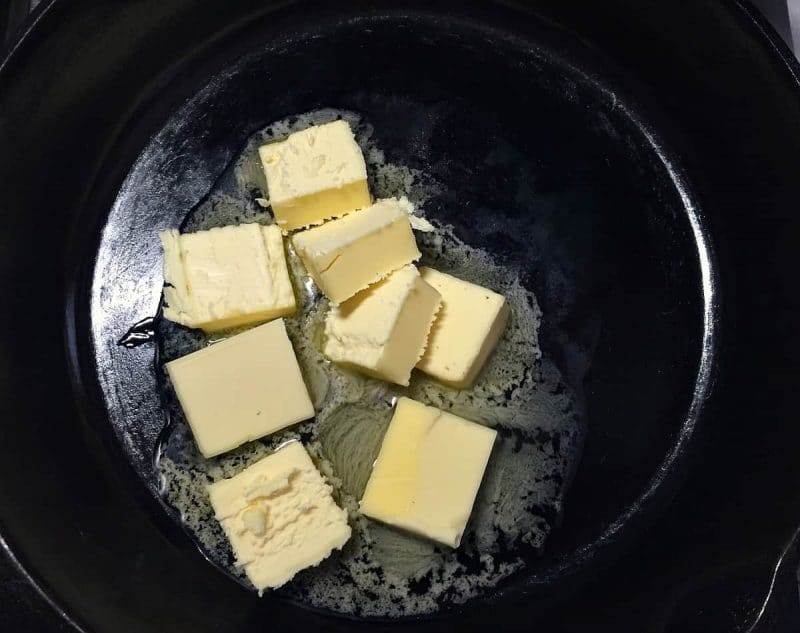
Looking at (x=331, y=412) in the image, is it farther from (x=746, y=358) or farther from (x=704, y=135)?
(x=704, y=135)

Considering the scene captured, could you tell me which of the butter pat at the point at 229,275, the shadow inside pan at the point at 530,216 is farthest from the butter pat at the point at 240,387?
the shadow inside pan at the point at 530,216

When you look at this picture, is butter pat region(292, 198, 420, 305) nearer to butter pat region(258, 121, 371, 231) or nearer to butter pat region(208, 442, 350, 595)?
butter pat region(258, 121, 371, 231)

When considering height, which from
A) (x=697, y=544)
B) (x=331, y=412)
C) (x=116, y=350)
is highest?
(x=116, y=350)

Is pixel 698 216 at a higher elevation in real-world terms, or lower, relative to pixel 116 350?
lower

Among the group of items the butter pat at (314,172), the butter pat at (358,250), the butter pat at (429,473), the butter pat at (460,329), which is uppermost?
the butter pat at (314,172)

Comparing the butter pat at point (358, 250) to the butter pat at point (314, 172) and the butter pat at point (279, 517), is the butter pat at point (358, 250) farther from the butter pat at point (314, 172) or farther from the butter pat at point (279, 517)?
the butter pat at point (279, 517)

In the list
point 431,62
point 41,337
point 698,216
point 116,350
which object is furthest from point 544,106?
point 41,337

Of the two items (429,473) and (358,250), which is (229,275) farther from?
(429,473)

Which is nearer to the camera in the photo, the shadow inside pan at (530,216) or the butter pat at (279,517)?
the butter pat at (279,517)
